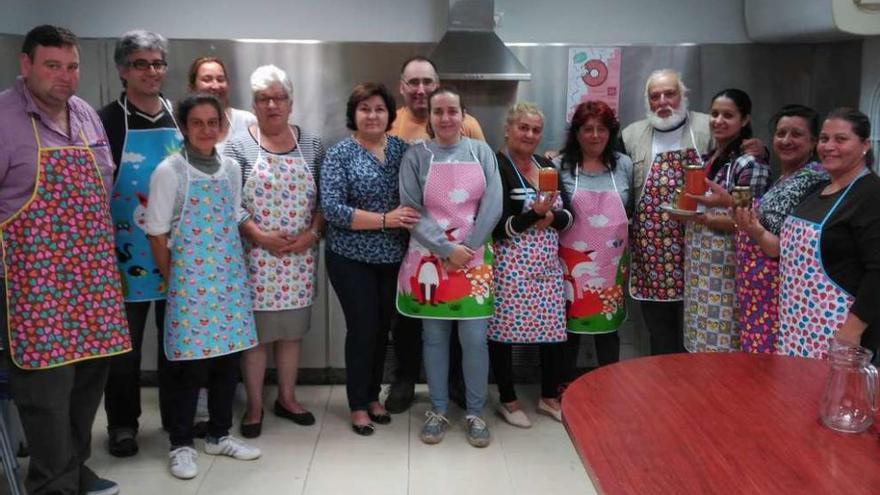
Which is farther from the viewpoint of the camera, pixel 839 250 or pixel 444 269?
pixel 444 269

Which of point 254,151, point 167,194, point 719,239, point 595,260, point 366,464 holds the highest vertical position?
point 254,151

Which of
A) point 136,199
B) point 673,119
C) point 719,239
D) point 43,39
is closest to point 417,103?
point 673,119

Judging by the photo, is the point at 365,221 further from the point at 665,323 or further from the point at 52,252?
the point at 665,323

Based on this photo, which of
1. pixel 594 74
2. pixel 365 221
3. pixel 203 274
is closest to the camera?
pixel 203 274

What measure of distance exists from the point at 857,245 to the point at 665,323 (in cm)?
103

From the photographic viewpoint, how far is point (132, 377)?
2670 mm

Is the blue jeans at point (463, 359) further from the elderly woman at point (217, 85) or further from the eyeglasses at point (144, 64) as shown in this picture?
the eyeglasses at point (144, 64)

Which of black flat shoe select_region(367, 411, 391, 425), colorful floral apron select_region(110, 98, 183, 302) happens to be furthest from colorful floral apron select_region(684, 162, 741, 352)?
colorful floral apron select_region(110, 98, 183, 302)

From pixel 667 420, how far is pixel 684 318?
1.46 m

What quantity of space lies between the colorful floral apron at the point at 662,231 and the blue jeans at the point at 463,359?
65 centimetres

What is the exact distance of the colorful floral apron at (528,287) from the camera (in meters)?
2.75

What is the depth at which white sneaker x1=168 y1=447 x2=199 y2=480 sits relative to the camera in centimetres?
247

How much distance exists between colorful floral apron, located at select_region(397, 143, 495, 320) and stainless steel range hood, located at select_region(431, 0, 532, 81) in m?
0.80

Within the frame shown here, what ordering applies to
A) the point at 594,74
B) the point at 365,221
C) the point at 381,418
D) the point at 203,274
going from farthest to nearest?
the point at 594,74 → the point at 381,418 → the point at 365,221 → the point at 203,274
